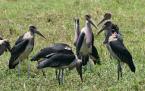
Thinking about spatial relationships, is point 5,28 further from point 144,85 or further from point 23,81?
point 144,85

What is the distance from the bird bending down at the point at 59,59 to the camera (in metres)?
10.8

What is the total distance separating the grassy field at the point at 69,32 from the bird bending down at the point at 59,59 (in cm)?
32

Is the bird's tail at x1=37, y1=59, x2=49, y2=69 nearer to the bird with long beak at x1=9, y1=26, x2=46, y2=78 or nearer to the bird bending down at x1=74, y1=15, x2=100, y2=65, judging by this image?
the bird with long beak at x1=9, y1=26, x2=46, y2=78

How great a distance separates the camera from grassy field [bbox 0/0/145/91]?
35.7 feet

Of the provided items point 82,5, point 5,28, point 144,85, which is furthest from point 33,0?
point 144,85

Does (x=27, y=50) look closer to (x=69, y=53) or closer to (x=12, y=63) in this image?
(x=12, y=63)

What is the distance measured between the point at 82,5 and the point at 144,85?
9.92 metres

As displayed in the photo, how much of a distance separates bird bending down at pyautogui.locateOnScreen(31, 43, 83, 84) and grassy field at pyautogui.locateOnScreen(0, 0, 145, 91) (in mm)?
317

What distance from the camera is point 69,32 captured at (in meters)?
16.6

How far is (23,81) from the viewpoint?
11.3m

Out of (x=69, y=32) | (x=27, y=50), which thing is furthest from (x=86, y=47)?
(x=69, y=32)

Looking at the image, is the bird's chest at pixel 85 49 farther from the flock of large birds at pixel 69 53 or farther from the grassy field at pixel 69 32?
the grassy field at pixel 69 32

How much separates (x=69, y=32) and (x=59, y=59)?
5769mm

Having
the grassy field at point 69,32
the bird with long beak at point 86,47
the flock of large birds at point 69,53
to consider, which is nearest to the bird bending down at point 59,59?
the flock of large birds at point 69,53
